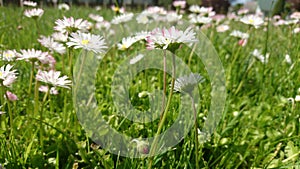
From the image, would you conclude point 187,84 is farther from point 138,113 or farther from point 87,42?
point 138,113

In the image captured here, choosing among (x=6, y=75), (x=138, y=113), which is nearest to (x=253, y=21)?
(x=138, y=113)

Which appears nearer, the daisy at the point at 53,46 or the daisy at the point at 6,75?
the daisy at the point at 6,75

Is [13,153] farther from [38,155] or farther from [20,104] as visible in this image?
[20,104]

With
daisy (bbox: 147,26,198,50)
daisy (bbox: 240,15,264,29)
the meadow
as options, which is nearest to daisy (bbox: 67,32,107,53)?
the meadow

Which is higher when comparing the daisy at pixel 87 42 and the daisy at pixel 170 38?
the daisy at pixel 170 38

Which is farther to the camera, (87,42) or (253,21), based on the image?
A: (253,21)

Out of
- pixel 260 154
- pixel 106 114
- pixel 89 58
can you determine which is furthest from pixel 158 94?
pixel 89 58

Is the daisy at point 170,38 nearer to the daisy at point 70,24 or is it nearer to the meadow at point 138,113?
the meadow at point 138,113

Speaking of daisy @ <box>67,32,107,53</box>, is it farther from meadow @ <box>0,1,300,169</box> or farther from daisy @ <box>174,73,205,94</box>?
daisy @ <box>174,73,205,94</box>

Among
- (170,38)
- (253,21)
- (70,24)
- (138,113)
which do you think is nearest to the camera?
(170,38)

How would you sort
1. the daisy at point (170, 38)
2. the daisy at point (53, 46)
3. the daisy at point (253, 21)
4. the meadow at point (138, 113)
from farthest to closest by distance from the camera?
1. the daisy at point (253, 21)
2. the daisy at point (53, 46)
3. the meadow at point (138, 113)
4. the daisy at point (170, 38)

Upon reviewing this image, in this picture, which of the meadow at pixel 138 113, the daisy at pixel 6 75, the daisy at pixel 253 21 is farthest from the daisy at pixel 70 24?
the daisy at pixel 253 21
